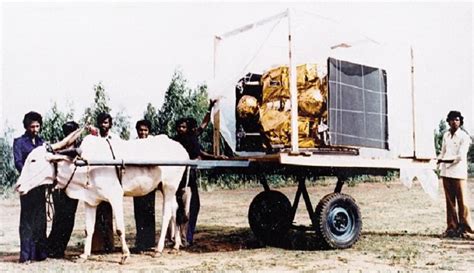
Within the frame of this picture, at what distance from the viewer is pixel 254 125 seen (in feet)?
20.6

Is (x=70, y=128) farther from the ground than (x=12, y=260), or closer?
farther from the ground

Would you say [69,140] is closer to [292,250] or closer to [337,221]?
[292,250]

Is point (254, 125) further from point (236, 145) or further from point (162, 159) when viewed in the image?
point (162, 159)

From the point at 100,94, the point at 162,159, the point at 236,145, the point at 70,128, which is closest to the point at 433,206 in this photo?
the point at 236,145

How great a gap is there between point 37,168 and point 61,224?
0.83 meters

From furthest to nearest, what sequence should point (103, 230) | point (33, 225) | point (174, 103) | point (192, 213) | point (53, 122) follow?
point (174, 103) < point (53, 122) < point (192, 213) < point (103, 230) < point (33, 225)

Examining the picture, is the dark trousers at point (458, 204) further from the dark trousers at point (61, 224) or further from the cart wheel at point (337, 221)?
the dark trousers at point (61, 224)

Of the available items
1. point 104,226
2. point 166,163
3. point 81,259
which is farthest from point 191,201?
point 81,259

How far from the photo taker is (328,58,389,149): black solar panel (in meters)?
5.53

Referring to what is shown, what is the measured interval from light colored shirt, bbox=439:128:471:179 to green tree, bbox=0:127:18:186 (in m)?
5.11

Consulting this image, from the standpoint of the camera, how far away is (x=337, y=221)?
6051mm

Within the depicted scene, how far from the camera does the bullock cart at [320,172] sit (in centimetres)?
553

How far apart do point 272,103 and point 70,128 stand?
6.94ft

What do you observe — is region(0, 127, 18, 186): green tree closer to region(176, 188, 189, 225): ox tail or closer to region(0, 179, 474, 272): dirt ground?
region(0, 179, 474, 272): dirt ground
